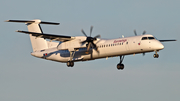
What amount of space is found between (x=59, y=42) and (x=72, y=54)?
7.82 feet

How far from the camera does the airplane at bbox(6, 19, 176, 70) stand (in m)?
33.0

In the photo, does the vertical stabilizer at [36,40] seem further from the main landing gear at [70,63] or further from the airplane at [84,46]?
the main landing gear at [70,63]

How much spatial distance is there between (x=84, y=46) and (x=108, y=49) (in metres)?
2.68

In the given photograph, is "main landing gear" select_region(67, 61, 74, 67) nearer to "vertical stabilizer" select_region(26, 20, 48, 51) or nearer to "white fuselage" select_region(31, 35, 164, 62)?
"white fuselage" select_region(31, 35, 164, 62)

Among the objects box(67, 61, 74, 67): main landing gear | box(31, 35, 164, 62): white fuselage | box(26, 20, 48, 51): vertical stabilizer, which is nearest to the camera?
box(31, 35, 164, 62): white fuselage

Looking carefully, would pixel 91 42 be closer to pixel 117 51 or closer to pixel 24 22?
pixel 117 51

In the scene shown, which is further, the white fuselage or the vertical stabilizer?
the vertical stabilizer

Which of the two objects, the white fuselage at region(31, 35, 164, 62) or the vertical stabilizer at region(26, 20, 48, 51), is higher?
the vertical stabilizer at region(26, 20, 48, 51)

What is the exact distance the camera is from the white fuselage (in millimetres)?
32750

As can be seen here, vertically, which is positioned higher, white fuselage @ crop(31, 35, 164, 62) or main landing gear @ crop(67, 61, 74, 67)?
white fuselage @ crop(31, 35, 164, 62)

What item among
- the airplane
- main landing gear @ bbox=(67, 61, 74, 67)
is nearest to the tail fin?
the airplane

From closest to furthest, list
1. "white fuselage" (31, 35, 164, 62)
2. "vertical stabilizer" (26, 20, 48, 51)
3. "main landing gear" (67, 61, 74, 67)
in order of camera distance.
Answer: "white fuselage" (31, 35, 164, 62) → "main landing gear" (67, 61, 74, 67) → "vertical stabilizer" (26, 20, 48, 51)

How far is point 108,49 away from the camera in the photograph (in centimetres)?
3469

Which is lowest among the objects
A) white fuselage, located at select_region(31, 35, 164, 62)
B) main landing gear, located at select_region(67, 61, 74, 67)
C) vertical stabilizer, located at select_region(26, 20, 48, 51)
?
main landing gear, located at select_region(67, 61, 74, 67)
